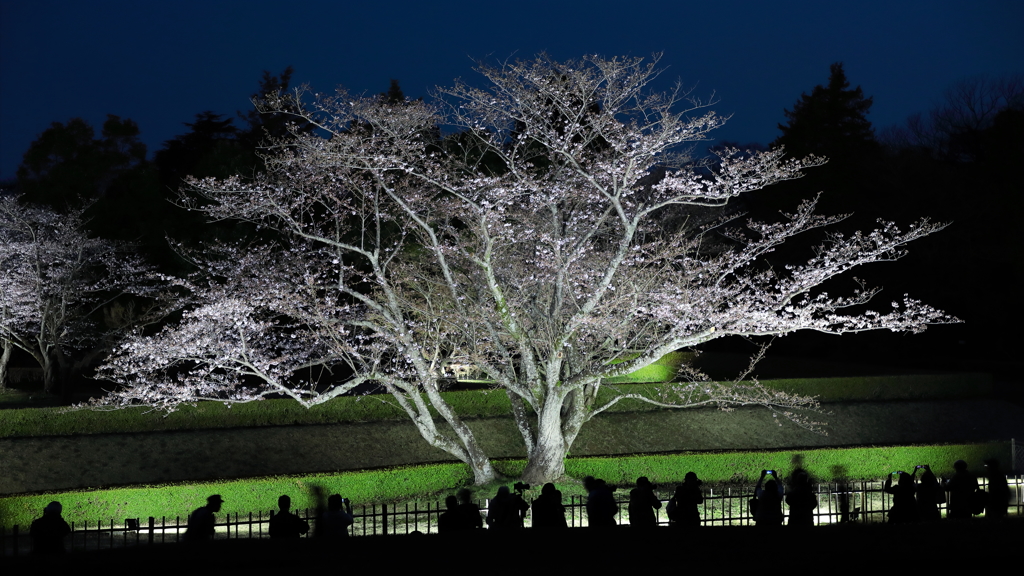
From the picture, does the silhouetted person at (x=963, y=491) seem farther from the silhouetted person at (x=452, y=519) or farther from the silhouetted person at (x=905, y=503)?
the silhouetted person at (x=452, y=519)

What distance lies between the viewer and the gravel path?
1462 cm

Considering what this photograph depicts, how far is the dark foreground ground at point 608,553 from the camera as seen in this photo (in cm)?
525

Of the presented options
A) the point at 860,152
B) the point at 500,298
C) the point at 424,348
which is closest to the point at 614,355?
the point at 500,298

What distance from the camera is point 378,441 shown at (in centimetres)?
1667

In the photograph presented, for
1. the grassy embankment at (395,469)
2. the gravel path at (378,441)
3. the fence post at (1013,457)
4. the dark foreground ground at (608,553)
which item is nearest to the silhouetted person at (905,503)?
the dark foreground ground at (608,553)

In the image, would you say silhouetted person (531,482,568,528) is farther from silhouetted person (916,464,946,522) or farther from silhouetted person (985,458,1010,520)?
silhouetted person (985,458,1010,520)

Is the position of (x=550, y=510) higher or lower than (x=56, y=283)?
lower

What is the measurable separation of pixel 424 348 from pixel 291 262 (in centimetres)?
351

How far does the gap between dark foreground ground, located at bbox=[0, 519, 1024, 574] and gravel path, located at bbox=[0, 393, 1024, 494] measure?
25.5 feet

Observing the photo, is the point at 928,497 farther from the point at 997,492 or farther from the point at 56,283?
the point at 56,283

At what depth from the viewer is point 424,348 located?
45.6ft

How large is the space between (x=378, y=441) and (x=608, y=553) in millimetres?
11583

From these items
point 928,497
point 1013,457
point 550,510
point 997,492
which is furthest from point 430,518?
point 1013,457

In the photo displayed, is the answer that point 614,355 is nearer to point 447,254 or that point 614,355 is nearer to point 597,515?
point 447,254
